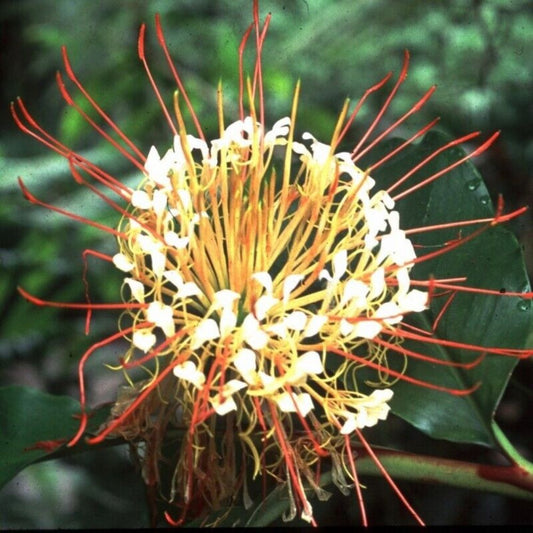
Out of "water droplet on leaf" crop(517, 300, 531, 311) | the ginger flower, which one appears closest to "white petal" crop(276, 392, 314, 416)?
the ginger flower

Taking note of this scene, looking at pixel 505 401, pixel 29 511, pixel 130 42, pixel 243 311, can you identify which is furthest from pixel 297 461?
pixel 130 42

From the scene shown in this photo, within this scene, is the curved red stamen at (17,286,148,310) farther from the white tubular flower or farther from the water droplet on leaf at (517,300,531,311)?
the water droplet on leaf at (517,300,531,311)

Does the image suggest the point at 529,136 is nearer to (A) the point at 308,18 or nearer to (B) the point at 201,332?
(A) the point at 308,18

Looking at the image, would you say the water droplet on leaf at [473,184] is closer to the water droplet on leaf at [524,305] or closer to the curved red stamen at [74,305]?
the water droplet on leaf at [524,305]

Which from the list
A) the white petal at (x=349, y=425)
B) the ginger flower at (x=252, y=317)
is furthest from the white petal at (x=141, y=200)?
the white petal at (x=349, y=425)

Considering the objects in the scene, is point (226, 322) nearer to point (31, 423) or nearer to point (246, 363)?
Answer: point (246, 363)
